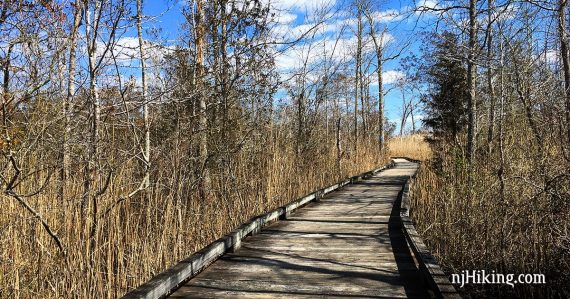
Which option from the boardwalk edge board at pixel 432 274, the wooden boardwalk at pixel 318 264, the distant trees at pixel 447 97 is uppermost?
the distant trees at pixel 447 97

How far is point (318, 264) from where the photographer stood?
145 inches

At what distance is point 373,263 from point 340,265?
1.00ft

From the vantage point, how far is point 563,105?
4590 mm

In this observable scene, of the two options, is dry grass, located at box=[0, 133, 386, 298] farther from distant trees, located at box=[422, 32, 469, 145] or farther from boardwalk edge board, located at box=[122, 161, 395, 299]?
distant trees, located at box=[422, 32, 469, 145]

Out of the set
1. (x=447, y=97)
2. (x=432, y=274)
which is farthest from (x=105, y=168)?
(x=447, y=97)

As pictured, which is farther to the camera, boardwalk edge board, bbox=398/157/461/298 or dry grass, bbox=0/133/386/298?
dry grass, bbox=0/133/386/298

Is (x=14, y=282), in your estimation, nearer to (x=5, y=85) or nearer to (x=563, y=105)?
(x=5, y=85)

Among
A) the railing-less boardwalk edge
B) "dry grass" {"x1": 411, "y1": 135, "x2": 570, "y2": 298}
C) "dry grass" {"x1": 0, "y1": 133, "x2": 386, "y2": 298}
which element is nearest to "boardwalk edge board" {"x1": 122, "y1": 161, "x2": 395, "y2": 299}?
the railing-less boardwalk edge

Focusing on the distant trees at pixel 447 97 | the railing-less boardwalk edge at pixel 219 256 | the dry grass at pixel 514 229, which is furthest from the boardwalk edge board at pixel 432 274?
the distant trees at pixel 447 97

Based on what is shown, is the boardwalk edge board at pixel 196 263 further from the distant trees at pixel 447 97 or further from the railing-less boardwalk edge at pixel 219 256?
the distant trees at pixel 447 97

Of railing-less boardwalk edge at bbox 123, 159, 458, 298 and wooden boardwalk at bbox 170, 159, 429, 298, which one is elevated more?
railing-less boardwalk edge at bbox 123, 159, 458, 298

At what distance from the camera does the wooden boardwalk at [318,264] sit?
301 centimetres

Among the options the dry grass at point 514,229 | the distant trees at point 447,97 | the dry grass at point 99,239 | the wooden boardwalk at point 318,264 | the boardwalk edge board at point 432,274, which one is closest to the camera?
the boardwalk edge board at point 432,274

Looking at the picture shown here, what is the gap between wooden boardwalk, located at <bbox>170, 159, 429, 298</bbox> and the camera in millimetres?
3010
